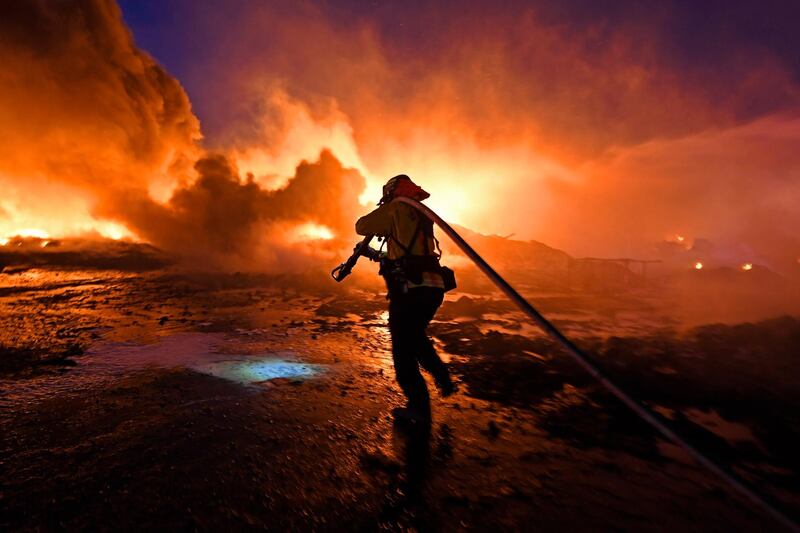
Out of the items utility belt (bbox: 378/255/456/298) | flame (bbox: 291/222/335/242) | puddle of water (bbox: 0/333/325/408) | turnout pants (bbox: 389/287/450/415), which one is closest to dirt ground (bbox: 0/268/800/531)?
puddle of water (bbox: 0/333/325/408)

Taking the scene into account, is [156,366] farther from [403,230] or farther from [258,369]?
[403,230]

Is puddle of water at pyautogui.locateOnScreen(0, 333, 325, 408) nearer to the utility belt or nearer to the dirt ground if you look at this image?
the dirt ground

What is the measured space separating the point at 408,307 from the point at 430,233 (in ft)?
2.56

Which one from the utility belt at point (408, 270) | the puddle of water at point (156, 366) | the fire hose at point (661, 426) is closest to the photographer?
the fire hose at point (661, 426)

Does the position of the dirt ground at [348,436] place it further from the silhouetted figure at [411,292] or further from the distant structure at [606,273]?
the distant structure at [606,273]

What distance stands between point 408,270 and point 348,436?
1468 mm

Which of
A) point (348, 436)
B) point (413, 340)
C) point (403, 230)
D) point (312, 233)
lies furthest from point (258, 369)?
point (312, 233)

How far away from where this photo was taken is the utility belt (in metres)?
2.95

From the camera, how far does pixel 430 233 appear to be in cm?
322

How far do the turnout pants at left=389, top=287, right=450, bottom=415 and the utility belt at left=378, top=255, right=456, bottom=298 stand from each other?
75 millimetres

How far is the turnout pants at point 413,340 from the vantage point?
2.97 meters

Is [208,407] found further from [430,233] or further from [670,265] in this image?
[670,265]

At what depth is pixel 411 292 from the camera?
2953 mm

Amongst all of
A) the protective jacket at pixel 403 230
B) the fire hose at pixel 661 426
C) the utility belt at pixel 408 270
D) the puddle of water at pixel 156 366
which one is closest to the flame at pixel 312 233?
the puddle of water at pixel 156 366
